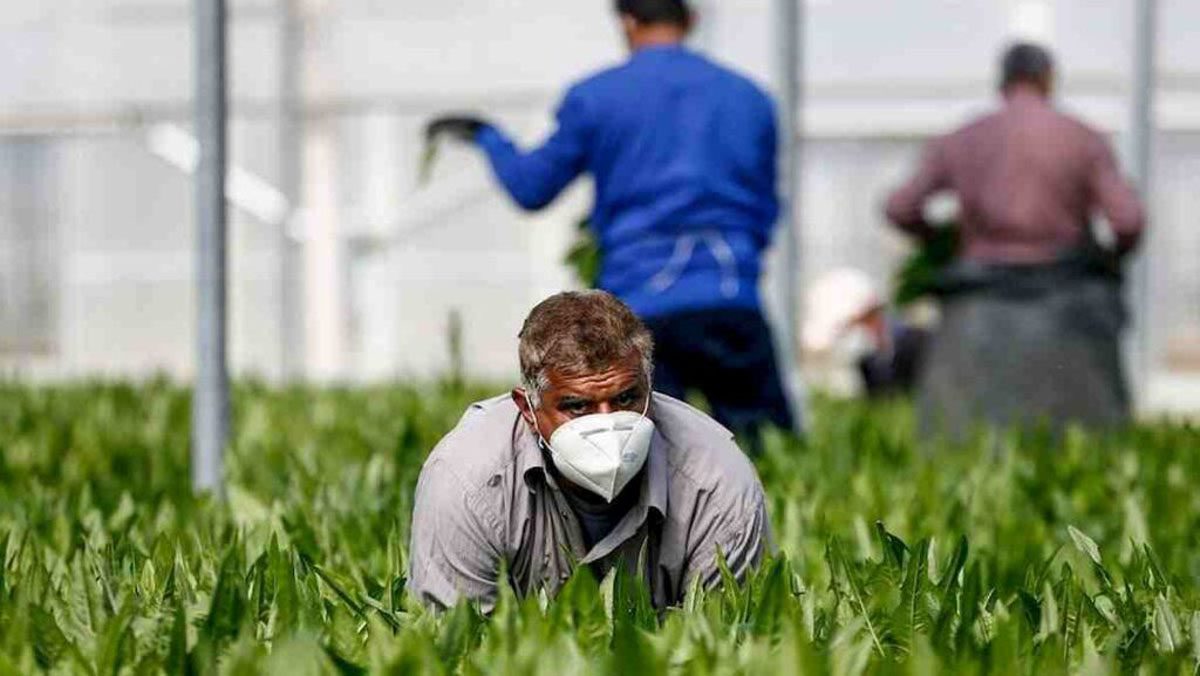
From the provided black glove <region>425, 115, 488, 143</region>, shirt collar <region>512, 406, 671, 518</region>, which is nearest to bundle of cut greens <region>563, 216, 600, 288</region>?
black glove <region>425, 115, 488, 143</region>

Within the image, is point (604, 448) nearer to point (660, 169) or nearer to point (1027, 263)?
point (660, 169)

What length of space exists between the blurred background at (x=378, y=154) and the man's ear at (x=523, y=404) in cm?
1509

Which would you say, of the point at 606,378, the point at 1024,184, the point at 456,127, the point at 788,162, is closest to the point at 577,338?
the point at 606,378

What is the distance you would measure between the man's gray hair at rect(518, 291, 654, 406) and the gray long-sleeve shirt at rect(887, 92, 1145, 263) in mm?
5514

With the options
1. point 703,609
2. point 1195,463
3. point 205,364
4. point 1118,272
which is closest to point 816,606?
point 703,609

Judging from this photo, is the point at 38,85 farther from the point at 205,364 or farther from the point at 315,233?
the point at 205,364

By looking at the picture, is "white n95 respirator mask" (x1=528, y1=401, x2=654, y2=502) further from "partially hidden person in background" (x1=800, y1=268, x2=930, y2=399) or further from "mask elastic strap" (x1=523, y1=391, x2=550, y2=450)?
"partially hidden person in background" (x1=800, y1=268, x2=930, y2=399)

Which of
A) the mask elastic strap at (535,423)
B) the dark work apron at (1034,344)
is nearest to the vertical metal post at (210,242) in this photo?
the dark work apron at (1034,344)

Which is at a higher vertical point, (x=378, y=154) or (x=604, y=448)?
(x=604, y=448)

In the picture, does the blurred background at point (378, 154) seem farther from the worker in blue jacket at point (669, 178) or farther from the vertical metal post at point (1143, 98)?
the worker in blue jacket at point (669, 178)

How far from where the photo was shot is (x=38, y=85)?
21891 mm

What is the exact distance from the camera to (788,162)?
11.4m

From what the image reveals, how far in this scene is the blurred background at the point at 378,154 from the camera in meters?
20.7

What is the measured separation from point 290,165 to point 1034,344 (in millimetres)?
10484
